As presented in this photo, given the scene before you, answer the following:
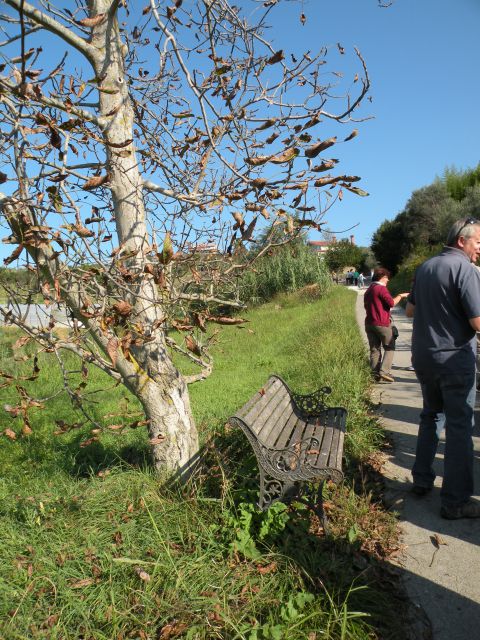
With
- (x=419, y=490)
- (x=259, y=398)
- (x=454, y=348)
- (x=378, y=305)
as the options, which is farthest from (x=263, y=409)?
(x=378, y=305)

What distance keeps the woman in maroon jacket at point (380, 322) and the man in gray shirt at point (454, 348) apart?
13.3 ft

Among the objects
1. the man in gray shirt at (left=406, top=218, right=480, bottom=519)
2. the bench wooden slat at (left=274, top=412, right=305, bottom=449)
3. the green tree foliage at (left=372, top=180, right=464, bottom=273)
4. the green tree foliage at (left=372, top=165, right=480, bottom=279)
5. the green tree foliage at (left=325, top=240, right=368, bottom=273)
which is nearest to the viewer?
the man in gray shirt at (left=406, top=218, right=480, bottom=519)

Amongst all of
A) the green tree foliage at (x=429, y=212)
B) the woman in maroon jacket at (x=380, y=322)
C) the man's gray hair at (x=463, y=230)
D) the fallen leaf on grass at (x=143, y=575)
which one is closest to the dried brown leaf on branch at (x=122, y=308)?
the fallen leaf on grass at (x=143, y=575)

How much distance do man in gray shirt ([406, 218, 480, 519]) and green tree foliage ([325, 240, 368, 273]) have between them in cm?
6291

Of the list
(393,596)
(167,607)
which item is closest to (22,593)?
(167,607)

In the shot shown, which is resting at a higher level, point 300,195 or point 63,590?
point 300,195

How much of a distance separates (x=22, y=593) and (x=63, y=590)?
0.23 m

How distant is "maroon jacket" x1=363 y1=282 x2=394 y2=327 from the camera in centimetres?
776

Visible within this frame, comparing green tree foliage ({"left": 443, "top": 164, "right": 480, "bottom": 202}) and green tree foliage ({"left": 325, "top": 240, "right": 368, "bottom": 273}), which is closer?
green tree foliage ({"left": 443, "top": 164, "right": 480, "bottom": 202})

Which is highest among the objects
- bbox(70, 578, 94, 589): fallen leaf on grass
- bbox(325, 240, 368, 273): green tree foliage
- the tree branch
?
bbox(325, 240, 368, 273): green tree foliage

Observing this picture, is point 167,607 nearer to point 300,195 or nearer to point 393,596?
point 393,596

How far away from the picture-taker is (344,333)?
10.2 m

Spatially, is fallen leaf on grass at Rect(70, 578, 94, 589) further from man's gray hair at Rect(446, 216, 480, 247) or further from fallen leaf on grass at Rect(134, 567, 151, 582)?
man's gray hair at Rect(446, 216, 480, 247)

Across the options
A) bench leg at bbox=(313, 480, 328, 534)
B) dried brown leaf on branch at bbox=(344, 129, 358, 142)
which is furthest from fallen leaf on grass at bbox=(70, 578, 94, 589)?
dried brown leaf on branch at bbox=(344, 129, 358, 142)
